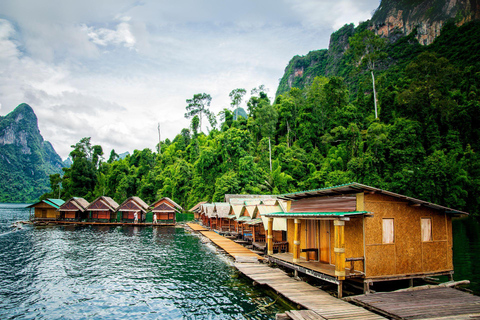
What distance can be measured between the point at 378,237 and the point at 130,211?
1788 inches

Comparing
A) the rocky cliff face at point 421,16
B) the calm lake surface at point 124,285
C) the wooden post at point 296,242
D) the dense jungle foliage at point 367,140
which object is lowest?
the calm lake surface at point 124,285

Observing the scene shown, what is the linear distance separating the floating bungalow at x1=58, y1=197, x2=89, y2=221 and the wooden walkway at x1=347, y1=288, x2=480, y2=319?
165 ft

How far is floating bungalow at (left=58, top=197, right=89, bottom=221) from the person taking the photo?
1950 inches

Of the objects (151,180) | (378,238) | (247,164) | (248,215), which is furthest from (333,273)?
(151,180)

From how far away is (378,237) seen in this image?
1208 centimetres

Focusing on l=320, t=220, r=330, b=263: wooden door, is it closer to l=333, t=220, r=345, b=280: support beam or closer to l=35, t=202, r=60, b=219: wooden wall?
l=333, t=220, r=345, b=280: support beam

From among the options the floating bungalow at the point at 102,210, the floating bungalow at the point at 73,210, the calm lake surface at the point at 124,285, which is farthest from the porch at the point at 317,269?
the floating bungalow at the point at 73,210

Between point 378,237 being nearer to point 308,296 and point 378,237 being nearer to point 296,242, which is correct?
point 308,296

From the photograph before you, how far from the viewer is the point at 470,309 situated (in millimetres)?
9617

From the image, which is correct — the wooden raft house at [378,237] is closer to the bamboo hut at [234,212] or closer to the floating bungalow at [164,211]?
the bamboo hut at [234,212]

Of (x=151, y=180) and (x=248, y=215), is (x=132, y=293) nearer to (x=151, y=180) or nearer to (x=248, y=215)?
(x=248, y=215)

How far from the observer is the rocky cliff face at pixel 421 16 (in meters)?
70.0

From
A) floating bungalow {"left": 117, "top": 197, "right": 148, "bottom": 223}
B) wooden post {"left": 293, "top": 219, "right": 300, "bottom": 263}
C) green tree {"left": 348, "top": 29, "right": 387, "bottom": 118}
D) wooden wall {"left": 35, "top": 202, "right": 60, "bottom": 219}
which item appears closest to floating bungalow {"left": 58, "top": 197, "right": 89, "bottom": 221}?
wooden wall {"left": 35, "top": 202, "right": 60, "bottom": 219}

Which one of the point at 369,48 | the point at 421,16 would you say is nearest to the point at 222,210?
the point at 369,48
